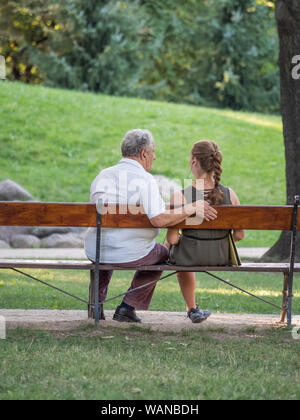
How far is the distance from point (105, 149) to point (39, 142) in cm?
193

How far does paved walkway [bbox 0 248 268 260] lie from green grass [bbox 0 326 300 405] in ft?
22.8

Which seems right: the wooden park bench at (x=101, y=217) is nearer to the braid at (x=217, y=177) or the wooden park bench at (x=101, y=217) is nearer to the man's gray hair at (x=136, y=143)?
the braid at (x=217, y=177)

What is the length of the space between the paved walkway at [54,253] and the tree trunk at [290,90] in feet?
8.10

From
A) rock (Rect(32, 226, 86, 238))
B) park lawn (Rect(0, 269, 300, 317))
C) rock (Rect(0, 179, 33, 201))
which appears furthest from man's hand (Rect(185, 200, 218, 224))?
rock (Rect(0, 179, 33, 201))

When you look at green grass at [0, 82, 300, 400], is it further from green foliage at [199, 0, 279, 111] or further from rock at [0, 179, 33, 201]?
green foliage at [199, 0, 279, 111]

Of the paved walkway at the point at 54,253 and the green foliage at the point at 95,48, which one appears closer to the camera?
the paved walkway at the point at 54,253

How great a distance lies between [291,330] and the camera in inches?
225

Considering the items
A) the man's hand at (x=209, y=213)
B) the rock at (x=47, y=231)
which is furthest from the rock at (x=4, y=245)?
the man's hand at (x=209, y=213)

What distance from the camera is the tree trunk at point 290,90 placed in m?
10.2

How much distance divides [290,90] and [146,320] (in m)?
5.31

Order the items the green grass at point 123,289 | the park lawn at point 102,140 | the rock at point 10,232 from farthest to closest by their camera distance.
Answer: the park lawn at point 102,140 → the rock at point 10,232 → the green grass at point 123,289

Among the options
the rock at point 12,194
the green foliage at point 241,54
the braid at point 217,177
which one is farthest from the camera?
the green foliage at point 241,54

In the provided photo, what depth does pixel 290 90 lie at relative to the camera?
10.3 metres

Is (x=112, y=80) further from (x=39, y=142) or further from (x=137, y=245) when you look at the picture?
(x=137, y=245)
